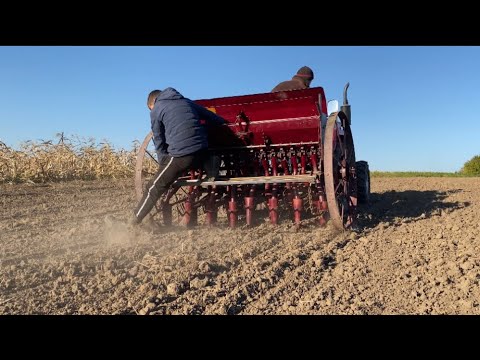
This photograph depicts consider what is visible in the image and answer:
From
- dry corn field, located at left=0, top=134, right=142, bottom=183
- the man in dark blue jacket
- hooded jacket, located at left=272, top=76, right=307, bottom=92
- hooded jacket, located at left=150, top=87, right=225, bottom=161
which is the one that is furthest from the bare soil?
dry corn field, located at left=0, top=134, right=142, bottom=183

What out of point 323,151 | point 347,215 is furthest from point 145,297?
point 347,215

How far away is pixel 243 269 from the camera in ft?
11.8

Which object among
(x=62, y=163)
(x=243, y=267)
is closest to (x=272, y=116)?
(x=243, y=267)

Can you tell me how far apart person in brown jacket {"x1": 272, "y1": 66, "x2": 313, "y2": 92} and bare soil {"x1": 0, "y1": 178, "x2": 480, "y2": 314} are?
2.19 meters

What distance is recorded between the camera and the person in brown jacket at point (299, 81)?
677 cm

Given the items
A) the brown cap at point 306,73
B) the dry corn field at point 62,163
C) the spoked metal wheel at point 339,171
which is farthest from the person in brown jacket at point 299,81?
the dry corn field at point 62,163

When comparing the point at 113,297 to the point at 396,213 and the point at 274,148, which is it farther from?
the point at 396,213

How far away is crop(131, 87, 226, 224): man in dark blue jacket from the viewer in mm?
5227

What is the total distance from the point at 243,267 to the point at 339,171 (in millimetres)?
2614

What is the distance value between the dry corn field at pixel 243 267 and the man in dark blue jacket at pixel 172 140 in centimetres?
52

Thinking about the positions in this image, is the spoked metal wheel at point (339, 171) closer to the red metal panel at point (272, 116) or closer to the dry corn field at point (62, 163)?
the red metal panel at point (272, 116)

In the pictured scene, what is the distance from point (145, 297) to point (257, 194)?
10.5 ft
